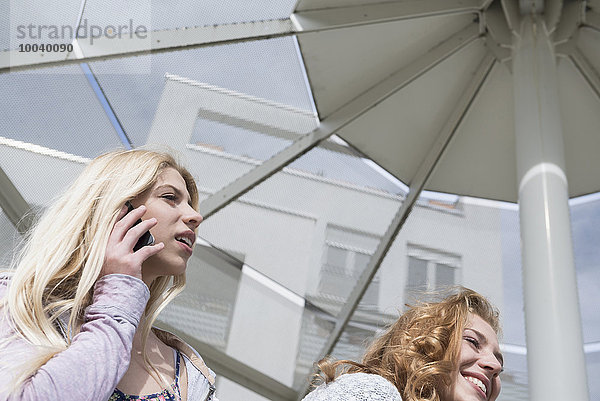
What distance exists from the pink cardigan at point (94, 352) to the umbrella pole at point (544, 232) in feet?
9.44

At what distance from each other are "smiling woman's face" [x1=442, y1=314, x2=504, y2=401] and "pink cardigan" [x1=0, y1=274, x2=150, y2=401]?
1.40 metres

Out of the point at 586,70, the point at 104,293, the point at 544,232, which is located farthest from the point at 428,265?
the point at 104,293

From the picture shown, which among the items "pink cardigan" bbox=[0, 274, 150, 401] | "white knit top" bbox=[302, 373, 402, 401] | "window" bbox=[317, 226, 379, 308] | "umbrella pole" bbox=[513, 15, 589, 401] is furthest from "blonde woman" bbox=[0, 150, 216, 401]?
"window" bbox=[317, 226, 379, 308]

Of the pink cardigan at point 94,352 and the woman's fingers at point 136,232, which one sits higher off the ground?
the woman's fingers at point 136,232

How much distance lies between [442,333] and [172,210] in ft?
4.15

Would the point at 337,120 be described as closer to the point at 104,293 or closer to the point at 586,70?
the point at 586,70

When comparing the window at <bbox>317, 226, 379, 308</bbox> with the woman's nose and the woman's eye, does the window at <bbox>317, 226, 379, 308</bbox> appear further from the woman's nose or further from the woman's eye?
the woman's nose

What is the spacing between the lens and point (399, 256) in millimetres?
7645

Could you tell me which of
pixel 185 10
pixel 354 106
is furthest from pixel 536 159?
pixel 185 10

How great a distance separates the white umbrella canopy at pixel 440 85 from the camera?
5.59 meters

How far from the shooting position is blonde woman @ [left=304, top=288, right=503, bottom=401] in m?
2.47

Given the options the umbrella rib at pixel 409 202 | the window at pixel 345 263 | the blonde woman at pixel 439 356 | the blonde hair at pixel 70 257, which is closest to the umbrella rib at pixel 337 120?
the umbrella rib at pixel 409 202

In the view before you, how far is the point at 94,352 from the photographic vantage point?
156 cm

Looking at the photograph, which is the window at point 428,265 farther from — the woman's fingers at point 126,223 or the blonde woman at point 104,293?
the woman's fingers at point 126,223
